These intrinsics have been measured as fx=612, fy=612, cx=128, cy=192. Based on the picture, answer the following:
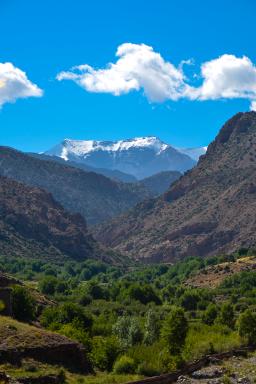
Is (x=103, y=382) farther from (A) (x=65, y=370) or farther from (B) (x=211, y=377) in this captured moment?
(B) (x=211, y=377)

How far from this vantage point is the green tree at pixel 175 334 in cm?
6462

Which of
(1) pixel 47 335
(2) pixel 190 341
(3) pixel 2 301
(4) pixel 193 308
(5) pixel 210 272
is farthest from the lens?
(5) pixel 210 272

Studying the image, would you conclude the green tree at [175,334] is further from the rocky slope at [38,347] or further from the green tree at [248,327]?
the rocky slope at [38,347]

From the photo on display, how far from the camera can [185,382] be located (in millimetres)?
50812

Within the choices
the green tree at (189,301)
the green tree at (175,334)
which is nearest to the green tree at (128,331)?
the green tree at (175,334)

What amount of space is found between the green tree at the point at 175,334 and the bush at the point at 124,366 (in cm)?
819

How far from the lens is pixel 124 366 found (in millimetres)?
55656

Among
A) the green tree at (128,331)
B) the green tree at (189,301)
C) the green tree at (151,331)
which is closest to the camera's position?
the green tree at (128,331)

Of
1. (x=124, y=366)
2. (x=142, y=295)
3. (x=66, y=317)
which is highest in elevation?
(x=66, y=317)

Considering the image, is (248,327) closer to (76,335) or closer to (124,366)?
(76,335)

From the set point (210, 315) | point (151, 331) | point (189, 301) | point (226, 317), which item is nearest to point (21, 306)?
point (151, 331)

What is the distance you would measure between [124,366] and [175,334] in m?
13.4

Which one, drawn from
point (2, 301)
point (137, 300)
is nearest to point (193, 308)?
Result: point (137, 300)

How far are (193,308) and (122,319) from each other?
5338 centimetres
